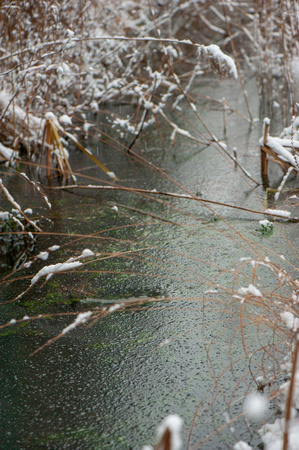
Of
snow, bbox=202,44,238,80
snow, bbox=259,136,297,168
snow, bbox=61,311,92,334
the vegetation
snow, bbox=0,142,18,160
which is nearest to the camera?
snow, bbox=61,311,92,334

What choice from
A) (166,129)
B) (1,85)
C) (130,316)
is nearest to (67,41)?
(1,85)

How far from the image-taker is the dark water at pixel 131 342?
1.78 m

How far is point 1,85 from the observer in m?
4.79

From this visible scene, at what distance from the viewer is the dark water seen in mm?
1776

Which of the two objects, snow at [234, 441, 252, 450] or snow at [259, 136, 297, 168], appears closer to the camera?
snow at [234, 441, 252, 450]

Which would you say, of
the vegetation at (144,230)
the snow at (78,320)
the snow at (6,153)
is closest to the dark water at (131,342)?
the vegetation at (144,230)

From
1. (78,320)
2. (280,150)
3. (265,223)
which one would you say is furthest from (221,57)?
(78,320)

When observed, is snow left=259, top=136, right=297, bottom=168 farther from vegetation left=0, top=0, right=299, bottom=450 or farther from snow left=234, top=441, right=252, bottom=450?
snow left=234, top=441, right=252, bottom=450

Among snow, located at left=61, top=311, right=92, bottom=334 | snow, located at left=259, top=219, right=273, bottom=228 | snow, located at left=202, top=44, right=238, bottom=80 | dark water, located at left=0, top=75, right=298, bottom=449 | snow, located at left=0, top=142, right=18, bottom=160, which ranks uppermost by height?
snow, located at left=202, top=44, right=238, bottom=80

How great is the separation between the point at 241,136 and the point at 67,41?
243 centimetres

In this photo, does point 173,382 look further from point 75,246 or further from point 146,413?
point 75,246

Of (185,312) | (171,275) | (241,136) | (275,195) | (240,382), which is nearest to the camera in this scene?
(240,382)

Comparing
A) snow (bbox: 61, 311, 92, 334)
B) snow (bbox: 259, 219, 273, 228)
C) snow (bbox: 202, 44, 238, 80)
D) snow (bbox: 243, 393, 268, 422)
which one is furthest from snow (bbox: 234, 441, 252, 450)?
snow (bbox: 202, 44, 238, 80)

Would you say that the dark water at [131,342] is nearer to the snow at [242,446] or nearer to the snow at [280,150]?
the snow at [242,446]
